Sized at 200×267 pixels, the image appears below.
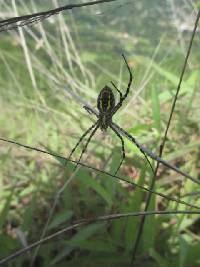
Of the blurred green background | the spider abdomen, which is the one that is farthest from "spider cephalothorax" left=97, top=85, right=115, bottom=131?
the blurred green background

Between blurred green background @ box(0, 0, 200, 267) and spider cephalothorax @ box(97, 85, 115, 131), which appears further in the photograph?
blurred green background @ box(0, 0, 200, 267)

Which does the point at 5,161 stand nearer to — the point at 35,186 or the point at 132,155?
the point at 35,186

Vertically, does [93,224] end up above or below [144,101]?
below

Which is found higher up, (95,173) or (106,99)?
(95,173)

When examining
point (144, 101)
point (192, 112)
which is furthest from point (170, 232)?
point (144, 101)

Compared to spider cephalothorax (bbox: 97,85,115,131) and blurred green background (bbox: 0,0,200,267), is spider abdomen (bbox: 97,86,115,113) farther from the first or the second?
blurred green background (bbox: 0,0,200,267)

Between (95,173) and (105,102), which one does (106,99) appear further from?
(95,173)

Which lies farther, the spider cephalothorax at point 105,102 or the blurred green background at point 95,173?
the blurred green background at point 95,173

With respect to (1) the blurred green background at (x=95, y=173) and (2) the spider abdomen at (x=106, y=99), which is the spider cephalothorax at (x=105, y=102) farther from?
(1) the blurred green background at (x=95, y=173)

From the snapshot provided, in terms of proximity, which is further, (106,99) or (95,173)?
(95,173)

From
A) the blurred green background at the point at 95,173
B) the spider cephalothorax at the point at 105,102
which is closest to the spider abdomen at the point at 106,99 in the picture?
the spider cephalothorax at the point at 105,102

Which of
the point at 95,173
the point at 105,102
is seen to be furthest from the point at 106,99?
the point at 95,173
